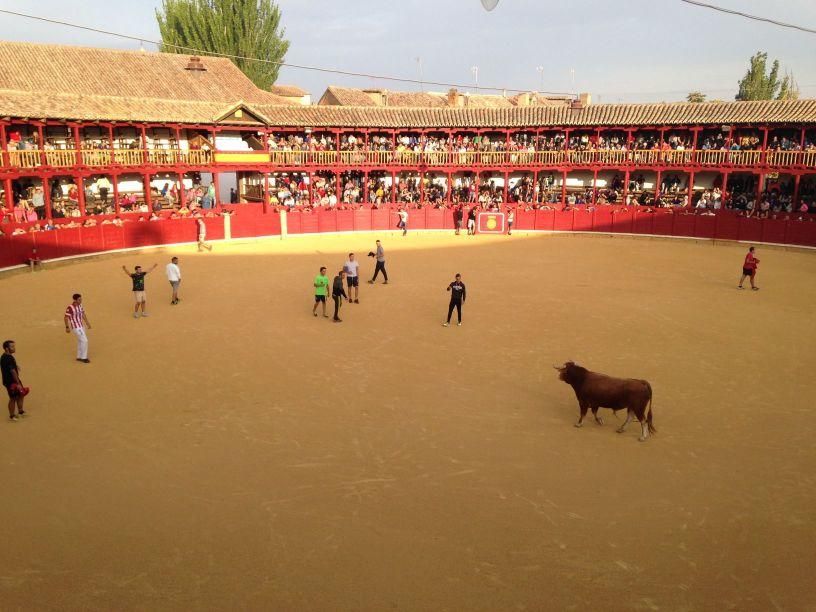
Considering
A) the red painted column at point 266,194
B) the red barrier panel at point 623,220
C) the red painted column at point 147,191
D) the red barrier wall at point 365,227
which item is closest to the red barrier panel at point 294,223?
the red barrier wall at point 365,227

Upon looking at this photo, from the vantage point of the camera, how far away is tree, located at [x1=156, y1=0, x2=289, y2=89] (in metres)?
50.9

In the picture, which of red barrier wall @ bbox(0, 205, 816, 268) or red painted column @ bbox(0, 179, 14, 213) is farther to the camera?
red painted column @ bbox(0, 179, 14, 213)

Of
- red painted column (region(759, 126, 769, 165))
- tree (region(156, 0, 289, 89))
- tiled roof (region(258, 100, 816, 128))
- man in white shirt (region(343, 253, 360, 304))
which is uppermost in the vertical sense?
tree (region(156, 0, 289, 89))

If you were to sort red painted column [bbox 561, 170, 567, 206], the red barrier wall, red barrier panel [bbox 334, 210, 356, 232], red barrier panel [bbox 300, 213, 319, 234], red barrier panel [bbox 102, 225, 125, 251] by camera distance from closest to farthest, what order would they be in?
the red barrier wall
red barrier panel [bbox 102, 225, 125, 251]
red barrier panel [bbox 300, 213, 319, 234]
red barrier panel [bbox 334, 210, 356, 232]
red painted column [bbox 561, 170, 567, 206]

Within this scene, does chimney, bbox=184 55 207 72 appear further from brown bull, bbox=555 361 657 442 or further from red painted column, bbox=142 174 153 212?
brown bull, bbox=555 361 657 442

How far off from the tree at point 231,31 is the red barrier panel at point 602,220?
3204cm

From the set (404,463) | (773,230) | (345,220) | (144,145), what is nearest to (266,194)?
(345,220)

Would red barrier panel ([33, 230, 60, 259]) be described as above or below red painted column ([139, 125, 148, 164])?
below

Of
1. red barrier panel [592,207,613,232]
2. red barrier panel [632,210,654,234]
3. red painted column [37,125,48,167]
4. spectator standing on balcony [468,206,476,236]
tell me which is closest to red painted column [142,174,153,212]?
red painted column [37,125,48,167]

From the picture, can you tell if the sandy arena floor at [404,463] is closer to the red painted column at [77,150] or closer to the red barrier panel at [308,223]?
the red painted column at [77,150]

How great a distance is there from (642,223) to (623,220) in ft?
3.15

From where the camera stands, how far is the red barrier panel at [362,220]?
34.2 meters

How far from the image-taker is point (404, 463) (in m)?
8.73

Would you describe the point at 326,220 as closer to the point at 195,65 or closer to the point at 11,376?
the point at 195,65
